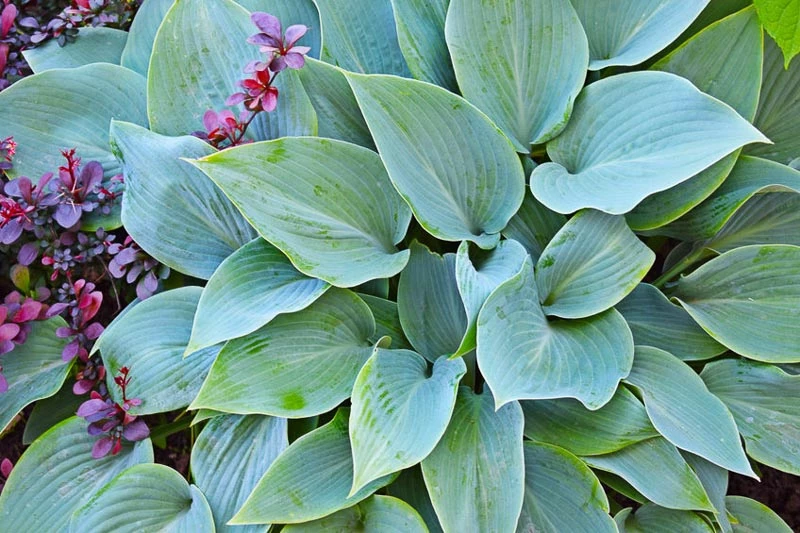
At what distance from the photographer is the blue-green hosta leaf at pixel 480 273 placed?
3.22 ft

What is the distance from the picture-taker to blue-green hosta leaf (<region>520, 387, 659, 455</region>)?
1.03 metres

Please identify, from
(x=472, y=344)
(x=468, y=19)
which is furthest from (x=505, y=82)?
(x=472, y=344)

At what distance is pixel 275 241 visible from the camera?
1.02 metres

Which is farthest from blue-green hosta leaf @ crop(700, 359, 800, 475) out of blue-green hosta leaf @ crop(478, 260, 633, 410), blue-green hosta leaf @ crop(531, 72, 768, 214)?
blue-green hosta leaf @ crop(531, 72, 768, 214)

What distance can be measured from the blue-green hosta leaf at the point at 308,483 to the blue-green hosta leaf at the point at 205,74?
52cm

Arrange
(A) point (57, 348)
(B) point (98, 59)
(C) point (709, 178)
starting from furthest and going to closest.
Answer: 1. (B) point (98, 59)
2. (A) point (57, 348)
3. (C) point (709, 178)

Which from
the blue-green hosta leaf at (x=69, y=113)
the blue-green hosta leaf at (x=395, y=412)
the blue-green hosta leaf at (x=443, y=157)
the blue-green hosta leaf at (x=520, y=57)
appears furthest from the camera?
the blue-green hosta leaf at (x=69, y=113)

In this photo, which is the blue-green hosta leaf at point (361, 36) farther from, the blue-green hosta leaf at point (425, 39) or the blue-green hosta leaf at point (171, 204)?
the blue-green hosta leaf at point (171, 204)

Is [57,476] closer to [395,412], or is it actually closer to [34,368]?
[34,368]

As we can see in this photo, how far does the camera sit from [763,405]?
1124mm

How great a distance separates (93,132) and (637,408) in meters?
1.11

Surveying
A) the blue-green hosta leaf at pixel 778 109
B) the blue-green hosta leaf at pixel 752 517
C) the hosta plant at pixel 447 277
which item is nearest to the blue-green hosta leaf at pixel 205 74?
the hosta plant at pixel 447 277

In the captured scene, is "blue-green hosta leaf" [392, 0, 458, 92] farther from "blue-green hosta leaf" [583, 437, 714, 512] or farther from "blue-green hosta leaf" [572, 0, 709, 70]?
"blue-green hosta leaf" [583, 437, 714, 512]

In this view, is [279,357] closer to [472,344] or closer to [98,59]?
[472,344]
